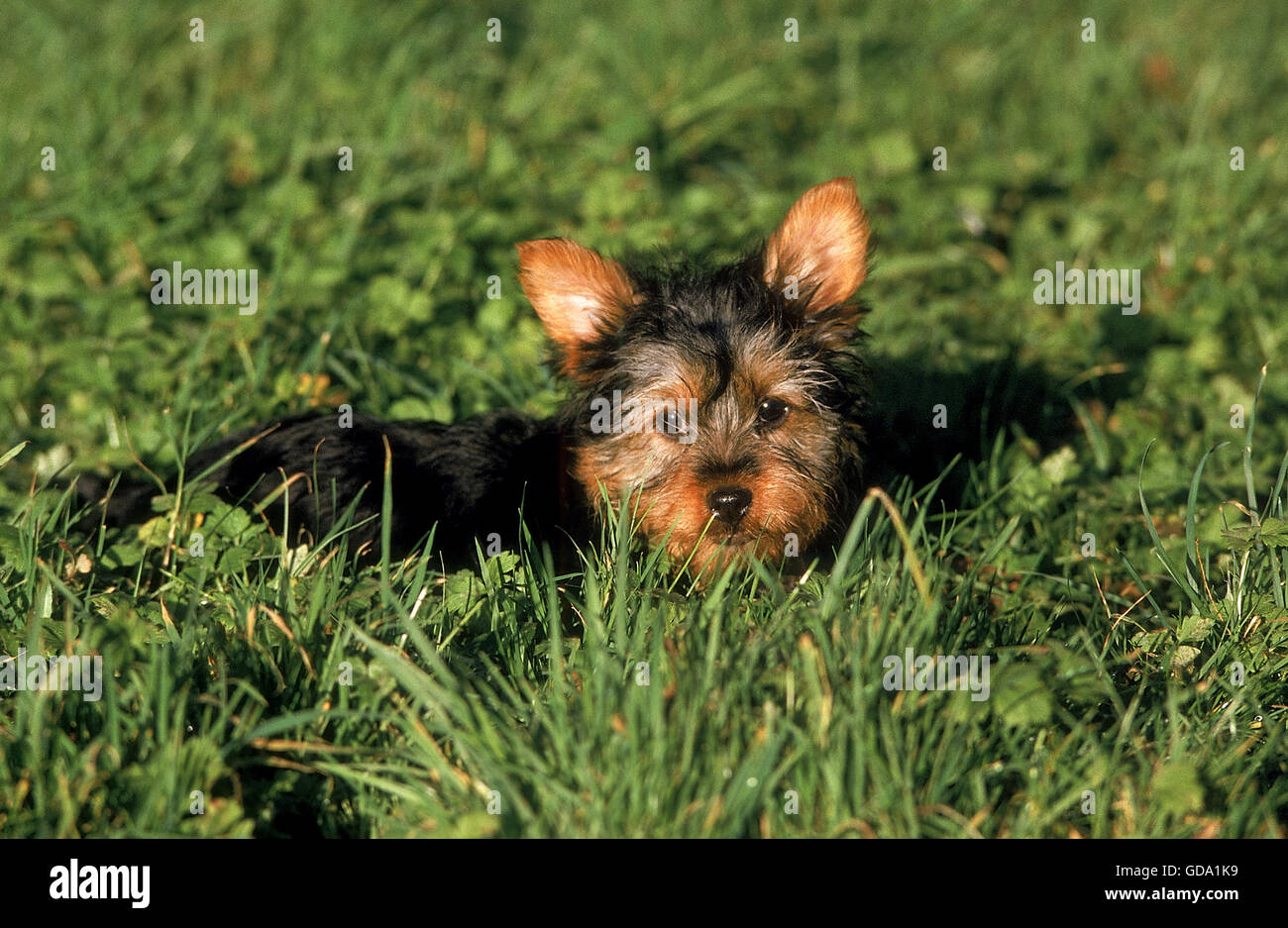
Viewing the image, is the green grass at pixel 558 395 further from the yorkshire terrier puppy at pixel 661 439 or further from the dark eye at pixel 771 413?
the dark eye at pixel 771 413

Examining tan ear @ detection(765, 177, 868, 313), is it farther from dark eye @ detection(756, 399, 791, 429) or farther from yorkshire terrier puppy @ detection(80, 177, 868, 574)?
dark eye @ detection(756, 399, 791, 429)

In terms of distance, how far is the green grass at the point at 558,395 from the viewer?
3.13 meters

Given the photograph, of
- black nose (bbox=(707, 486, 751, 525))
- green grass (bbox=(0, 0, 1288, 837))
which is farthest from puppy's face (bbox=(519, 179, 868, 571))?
green grass (bbox=(0, 0, 1288, 837))

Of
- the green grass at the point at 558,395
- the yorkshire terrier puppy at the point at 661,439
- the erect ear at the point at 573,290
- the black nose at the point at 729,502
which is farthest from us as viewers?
the erect ear at the point at 573,290

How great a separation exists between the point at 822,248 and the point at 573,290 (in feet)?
2.92

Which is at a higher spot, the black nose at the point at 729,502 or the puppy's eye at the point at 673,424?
the puppy's eye at the point at 673,424

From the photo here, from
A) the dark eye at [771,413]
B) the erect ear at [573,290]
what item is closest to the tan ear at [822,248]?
the dark eye at [771,413]

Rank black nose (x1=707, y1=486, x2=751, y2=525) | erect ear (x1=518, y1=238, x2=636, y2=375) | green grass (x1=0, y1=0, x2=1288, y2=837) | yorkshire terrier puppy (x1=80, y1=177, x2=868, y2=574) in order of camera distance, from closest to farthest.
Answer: green grass (x1=0, y1=0, x2=1288, y2=837) < black nose (x1=707, y1=486, x2=751, y2=525) < yorkshire terrier puppy (x1=80, y1=177, x2=868, y2=574) < erect ear (x1=518, y1=238, x2=636, y2=375)

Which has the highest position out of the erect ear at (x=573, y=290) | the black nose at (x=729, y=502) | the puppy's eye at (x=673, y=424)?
the erect ear at (x=573, y=290)

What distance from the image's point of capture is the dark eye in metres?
4.15

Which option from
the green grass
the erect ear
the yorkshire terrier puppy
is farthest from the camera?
the erect ear

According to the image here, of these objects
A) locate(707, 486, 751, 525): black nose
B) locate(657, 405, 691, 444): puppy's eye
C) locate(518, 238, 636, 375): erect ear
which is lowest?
locate(707, 486, 751, 525): black nose

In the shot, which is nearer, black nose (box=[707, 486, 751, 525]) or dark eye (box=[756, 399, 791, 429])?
black nose (box=[707, 486, 751, 525])

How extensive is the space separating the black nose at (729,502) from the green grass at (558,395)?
21 cm
